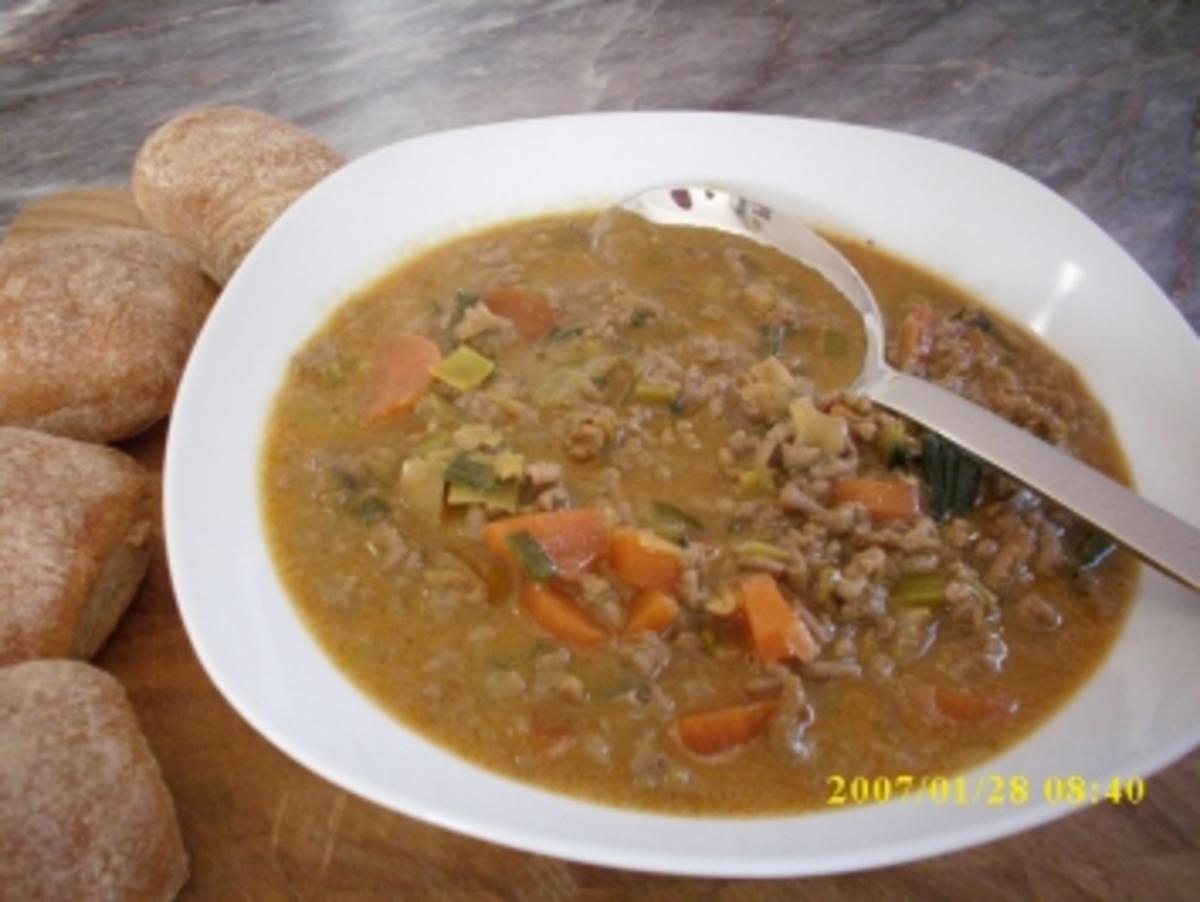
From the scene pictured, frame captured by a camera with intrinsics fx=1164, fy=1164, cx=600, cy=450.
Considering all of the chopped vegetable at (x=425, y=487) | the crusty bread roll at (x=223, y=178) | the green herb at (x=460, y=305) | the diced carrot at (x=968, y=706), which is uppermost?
the crusty bread roll at (x=223, y=178)

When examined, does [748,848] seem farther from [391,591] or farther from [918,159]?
[918,159]

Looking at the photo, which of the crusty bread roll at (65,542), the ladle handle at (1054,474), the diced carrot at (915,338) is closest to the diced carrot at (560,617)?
the ladle handle at (1054,474)

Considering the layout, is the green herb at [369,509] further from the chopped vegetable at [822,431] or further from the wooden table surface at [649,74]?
the chopped vegetable at [822,431]

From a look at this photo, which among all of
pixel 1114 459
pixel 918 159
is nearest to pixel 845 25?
pixel 918 159

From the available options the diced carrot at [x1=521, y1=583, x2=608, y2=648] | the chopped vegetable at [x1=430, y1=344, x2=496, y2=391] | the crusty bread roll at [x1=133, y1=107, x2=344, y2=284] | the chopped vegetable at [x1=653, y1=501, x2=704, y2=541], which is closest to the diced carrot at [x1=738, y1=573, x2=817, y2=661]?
the chopped vegetable at [x1=653, y1=501, x2=704, y2=541]

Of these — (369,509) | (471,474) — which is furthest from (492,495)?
(369,509)

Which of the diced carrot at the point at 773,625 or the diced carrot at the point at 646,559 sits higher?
the diced carrot at the point at 646,559

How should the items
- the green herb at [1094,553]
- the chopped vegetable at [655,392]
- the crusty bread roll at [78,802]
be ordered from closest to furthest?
the crusty bread roll at [78,802] → the green herb at [1094,553] → the chopped vegetable at [655,392]
